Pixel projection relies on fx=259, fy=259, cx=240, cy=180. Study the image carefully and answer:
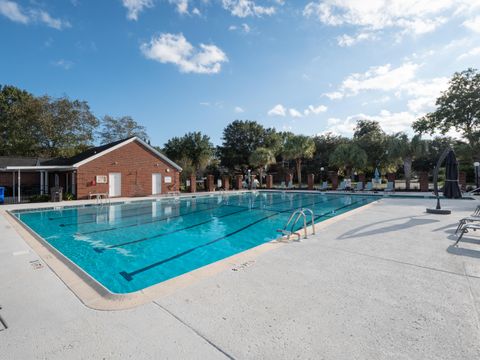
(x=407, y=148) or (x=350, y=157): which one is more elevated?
(x=407, y=148)

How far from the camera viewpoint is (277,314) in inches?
112

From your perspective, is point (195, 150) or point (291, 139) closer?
point (291, 139)

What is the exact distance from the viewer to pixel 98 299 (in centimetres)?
326

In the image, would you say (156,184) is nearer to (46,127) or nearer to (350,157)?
(46,127)

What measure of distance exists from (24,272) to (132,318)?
2861 mm

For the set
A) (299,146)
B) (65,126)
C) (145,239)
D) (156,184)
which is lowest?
(145,239)

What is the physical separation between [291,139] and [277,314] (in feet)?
91.7

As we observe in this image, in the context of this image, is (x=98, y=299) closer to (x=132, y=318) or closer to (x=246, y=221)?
(x=132, y=318)

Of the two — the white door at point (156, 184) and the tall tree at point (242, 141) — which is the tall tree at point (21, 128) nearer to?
the white door at point (156, 184)

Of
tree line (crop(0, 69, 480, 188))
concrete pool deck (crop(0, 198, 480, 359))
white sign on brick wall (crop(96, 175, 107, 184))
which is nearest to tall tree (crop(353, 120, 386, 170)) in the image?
tree line (crop(0, 69, 480, 188))

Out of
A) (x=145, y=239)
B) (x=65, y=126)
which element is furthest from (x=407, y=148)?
(x=65, y=126)

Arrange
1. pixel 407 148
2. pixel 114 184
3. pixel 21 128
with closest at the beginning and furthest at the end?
pixel 114 184 < pixel 407 148 < pixel 21 128

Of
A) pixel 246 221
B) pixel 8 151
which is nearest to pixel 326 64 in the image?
pixel 246 221

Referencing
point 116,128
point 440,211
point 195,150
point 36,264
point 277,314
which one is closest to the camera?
point 277,314
